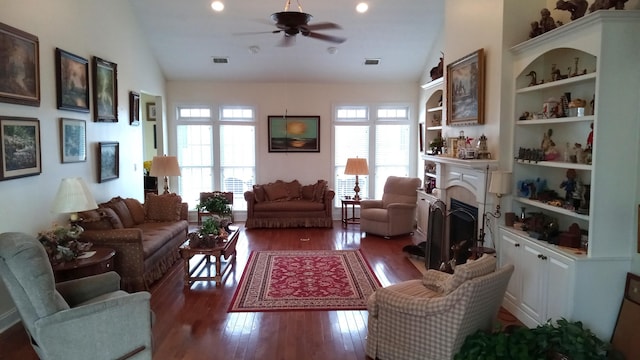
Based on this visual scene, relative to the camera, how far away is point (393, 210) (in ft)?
24.7

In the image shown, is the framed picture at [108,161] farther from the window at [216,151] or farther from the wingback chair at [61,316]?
the wingback chair at [61,316]

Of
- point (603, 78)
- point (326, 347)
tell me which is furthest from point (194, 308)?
point (603, 78)

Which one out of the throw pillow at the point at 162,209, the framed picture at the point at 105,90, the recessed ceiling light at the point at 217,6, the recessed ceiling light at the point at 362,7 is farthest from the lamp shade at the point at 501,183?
the framed picture at the point at 105,90

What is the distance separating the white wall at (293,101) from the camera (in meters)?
9.00

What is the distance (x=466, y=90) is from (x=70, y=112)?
4.83 meters

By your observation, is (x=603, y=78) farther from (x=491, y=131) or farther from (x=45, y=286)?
(x=45, y=286)

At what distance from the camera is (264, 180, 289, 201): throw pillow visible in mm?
8688

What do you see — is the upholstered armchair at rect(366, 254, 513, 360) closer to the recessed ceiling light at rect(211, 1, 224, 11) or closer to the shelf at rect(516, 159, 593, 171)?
the shelf at rect(516, 159, 593, 171)

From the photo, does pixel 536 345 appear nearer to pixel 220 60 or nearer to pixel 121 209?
pixel 121 209

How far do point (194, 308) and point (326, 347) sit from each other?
1.61 metres

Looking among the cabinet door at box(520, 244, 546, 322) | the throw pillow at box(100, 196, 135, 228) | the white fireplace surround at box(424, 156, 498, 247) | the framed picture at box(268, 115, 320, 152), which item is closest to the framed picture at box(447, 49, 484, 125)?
the white fireplace surround at box(424, 156, 498, 247)

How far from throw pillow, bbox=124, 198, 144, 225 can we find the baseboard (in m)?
2.19

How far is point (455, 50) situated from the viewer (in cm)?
557

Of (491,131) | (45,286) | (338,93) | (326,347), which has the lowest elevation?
(326,347)
